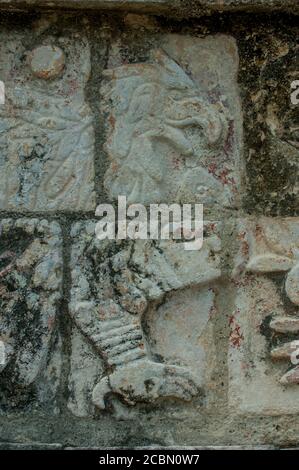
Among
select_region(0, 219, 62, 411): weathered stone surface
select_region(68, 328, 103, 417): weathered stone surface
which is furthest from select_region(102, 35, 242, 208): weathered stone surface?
select_region(68, 328, 103, 417): weathered stone surface

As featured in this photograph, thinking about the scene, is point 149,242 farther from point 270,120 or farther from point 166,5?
point 166,5

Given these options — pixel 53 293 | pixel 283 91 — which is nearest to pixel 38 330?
pixel 53 293

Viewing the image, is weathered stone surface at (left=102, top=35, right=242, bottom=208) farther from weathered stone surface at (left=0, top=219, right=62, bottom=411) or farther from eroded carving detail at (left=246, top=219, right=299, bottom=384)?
weathered stone surface at (left=0, top=219, right=62, bottom=411)

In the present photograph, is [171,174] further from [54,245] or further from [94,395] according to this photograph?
[94,395]

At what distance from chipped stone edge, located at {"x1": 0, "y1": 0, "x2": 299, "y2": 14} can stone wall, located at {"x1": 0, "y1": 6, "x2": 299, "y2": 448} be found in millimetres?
28

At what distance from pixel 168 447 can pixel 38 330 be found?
0.54 meters

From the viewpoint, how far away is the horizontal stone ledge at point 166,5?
294 centimetres

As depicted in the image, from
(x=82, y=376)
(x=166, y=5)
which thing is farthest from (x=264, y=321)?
(x=166, y=5)

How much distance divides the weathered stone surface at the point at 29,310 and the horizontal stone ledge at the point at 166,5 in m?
0.66

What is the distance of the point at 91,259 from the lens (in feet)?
9.96

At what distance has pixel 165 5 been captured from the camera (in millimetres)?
2949

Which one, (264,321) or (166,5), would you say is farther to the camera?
(264,321)

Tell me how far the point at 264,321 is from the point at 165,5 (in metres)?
1.02

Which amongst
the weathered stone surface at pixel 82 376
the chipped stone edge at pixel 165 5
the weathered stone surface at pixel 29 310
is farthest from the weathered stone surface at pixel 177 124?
the weathered stone surface at pixel 82 376
